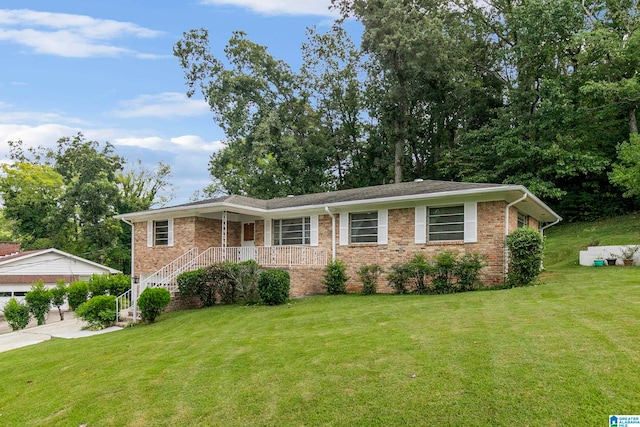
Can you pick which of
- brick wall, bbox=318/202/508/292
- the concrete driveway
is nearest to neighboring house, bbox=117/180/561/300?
brick wall, bbox=318/202/508/292

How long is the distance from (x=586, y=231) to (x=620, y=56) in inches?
352

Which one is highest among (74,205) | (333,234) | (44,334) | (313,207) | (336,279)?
(74,205)

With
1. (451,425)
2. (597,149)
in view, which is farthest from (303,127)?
(451,425)

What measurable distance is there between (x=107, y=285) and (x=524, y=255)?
1471 cm

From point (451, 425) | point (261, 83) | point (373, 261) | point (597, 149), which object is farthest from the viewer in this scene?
point (261, 83)

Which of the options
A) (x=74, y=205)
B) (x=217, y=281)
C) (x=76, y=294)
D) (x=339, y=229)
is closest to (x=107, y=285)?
(x=76, y=294)

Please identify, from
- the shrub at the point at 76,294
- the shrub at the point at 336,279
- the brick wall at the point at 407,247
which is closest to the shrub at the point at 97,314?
the shrub at the point at 76,294

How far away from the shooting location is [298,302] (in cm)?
1263

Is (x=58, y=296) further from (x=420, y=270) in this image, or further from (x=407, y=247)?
(x=420, y=270)

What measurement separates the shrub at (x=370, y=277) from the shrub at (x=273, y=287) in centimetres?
253

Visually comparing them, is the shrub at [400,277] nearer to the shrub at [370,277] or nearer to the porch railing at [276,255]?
the shrub at [370,277]

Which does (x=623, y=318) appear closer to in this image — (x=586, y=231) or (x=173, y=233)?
(x=173, y=233)

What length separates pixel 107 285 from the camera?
16.6m

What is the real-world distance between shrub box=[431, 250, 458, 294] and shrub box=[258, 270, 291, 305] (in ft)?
14.1
